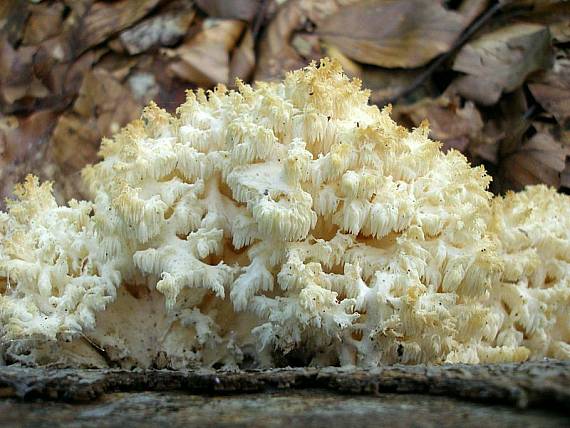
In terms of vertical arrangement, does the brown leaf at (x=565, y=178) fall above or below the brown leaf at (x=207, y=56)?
below

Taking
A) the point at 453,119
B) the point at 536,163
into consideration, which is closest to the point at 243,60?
the point at 453,119

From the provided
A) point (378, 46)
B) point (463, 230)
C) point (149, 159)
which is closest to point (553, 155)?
point (378, 46)

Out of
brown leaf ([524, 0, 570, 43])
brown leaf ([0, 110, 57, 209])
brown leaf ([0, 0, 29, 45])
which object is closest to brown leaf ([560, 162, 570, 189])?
brown leaf ([524, 0, 570, 43])

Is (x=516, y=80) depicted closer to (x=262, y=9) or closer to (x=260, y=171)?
(x=262, y=9)

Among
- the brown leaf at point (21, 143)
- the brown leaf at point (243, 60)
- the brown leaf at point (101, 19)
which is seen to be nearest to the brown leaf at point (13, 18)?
the brown leaf at point (101, 19)

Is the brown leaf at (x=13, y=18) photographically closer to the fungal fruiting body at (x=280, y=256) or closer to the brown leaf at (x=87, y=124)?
the brown leaf at (x=87, y=124)

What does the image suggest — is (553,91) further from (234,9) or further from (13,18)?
(13,18)

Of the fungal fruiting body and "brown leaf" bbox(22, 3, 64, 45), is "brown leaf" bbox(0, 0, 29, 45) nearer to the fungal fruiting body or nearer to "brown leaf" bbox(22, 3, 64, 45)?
"brown leaf" bbox(22, 3, 64, 45)
